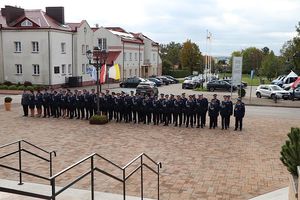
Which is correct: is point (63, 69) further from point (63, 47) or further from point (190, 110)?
point (190, 110)

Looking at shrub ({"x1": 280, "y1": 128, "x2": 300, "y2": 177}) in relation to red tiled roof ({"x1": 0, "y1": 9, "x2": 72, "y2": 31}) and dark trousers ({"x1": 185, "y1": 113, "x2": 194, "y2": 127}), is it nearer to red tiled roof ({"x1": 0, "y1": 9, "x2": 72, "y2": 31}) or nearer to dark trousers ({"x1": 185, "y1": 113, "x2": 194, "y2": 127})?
dark trousers ({"x1": 185, "y1": 113, "x2": 194, "y2": 127})

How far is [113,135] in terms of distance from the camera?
58.9 feet

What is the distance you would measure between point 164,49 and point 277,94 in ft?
263

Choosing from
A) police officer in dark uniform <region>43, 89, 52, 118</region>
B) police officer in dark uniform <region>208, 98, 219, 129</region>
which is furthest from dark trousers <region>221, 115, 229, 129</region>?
police officer in dark uniform <region>43, 89, 52, 118</region>

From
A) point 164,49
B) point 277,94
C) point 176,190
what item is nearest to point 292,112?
point 277,94

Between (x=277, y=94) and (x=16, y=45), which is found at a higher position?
(x=16, y=45)

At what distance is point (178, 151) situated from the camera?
14.8 meters

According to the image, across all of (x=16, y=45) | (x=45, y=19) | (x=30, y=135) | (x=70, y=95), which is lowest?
(x=30, y=135)

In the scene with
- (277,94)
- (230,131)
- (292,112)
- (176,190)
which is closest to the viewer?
(176,190)

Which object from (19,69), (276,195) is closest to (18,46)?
(19,69)

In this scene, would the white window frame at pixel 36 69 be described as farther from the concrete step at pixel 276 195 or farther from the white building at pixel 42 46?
the concrete step at pixel 276 195

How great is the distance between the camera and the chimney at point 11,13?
1807 inches

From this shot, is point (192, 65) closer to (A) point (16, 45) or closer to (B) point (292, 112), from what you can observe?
(A) point (16, 45)

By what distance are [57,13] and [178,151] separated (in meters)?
37.2
